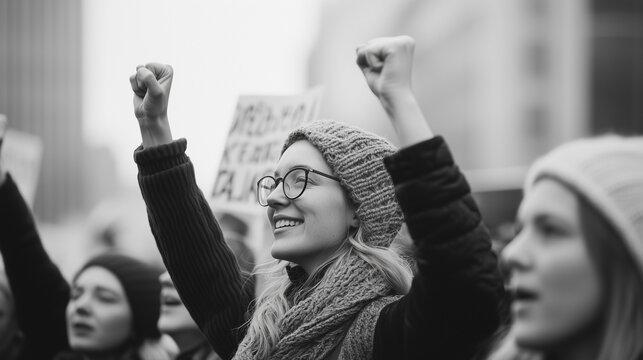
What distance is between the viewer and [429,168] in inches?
85.4

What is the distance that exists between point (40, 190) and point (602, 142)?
90688 millimetres

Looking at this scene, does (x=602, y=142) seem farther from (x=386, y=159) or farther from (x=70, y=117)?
(x=70, y=117)

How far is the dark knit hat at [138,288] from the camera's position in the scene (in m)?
4.11

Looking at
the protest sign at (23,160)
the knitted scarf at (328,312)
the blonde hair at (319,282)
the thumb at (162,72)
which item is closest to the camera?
the knitted scarf at (328,312)

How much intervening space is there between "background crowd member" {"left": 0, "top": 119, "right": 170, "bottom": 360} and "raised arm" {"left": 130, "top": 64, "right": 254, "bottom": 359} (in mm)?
1024

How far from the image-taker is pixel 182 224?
9.91 ft

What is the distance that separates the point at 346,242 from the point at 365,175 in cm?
22

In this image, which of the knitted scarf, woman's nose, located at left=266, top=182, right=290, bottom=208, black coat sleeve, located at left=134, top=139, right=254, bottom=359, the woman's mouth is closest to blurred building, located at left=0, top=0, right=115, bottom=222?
black coat sleeve, located at left=134, top=139, right=254, bottom=359

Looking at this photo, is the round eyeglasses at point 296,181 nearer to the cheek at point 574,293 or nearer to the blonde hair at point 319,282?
the blonde hair at point 319,282

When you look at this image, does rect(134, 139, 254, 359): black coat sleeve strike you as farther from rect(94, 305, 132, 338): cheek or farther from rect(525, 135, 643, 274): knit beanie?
rect(525, 135, 643, 274): knit beanie

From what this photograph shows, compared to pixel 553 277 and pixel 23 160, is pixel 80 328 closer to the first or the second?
pixel 23 160

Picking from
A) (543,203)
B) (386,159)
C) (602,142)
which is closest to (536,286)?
(543,203)

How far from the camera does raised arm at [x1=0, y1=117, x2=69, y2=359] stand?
3.88m

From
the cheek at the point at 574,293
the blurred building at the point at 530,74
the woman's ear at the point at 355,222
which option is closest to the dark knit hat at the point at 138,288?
the woman's ear at the point at 355,222
